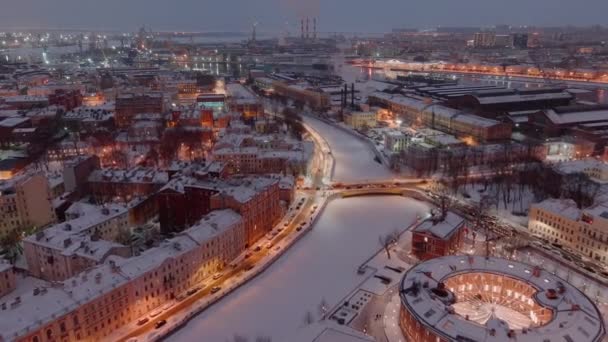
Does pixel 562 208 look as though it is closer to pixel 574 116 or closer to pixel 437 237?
pixel 437 237

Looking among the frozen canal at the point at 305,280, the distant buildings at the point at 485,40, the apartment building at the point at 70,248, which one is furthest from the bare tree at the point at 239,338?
the distant buildings at the point at 485,40

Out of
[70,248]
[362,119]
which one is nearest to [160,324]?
[70,248]

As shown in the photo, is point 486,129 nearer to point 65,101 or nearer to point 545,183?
point 545,183

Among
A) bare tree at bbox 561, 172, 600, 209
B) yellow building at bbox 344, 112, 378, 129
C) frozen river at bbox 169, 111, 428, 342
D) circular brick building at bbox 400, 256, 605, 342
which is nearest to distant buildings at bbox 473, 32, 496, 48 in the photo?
yellow building at bbox 344, 112, 378, 129

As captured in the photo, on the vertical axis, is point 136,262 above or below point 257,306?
above

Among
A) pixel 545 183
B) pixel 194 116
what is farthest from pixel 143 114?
pixel 545 183

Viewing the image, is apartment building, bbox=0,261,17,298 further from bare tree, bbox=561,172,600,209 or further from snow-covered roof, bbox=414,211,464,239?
bare tree, bbox=561,172,600,209
